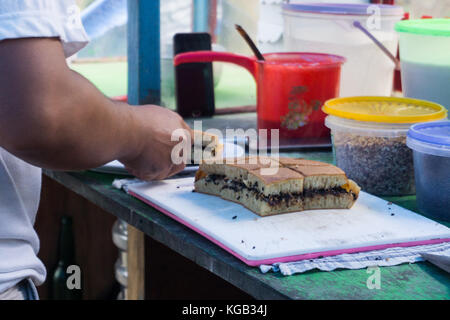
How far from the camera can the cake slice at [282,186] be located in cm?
110

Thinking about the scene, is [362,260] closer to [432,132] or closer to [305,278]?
[305,278]

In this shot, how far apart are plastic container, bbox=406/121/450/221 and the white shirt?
1.89ft

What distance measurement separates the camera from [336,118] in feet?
4.27

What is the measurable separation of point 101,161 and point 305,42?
972 millimetres

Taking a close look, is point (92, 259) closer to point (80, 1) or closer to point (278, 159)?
point (80, 1)

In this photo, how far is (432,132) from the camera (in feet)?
3.78

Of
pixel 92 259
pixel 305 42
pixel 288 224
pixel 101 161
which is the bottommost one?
pixel 92 259

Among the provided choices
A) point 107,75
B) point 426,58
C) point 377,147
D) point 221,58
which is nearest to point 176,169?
point 377,147

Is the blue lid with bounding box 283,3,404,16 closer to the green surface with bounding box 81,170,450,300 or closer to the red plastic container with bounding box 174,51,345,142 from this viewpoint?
the red plastic container with bounding box 174,51,345,142

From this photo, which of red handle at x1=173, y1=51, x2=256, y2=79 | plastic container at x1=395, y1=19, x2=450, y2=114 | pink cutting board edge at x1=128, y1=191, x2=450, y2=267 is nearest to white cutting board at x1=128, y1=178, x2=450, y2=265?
pink cutting board edge at x1=128, y1=191, x2=450, y2=267

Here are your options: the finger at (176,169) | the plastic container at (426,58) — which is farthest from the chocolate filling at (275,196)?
the plastic container at (426,58)

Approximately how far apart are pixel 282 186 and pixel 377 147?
0.24m

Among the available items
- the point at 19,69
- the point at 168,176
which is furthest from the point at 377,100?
the point at 19,69

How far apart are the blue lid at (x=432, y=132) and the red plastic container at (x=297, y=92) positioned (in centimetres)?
44
